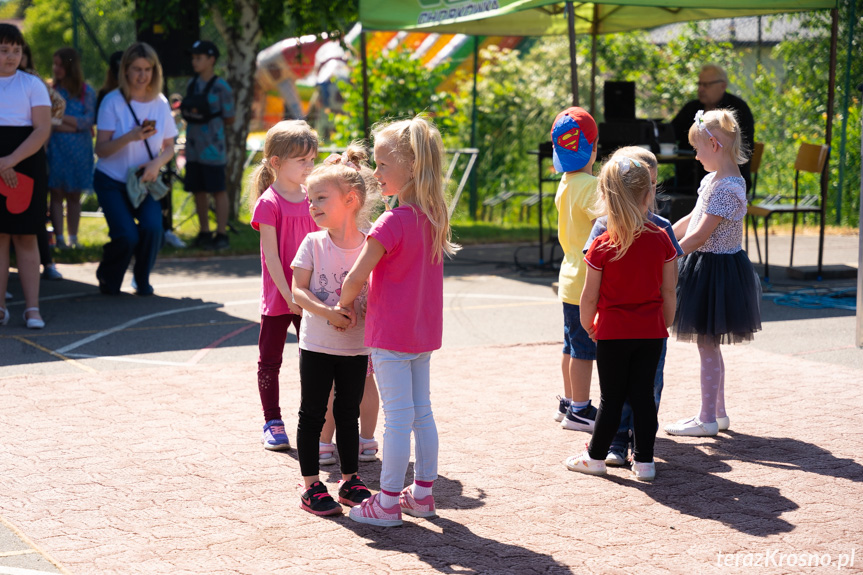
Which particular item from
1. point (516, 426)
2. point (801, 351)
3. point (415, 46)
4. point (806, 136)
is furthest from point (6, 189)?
point (415, 46)

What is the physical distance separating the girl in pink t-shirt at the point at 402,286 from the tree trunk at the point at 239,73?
9944mm

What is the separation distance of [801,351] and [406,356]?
13.2 ft

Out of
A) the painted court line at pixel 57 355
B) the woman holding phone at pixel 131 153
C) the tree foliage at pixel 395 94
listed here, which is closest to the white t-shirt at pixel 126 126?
the woman holding phone at pixel 131 153

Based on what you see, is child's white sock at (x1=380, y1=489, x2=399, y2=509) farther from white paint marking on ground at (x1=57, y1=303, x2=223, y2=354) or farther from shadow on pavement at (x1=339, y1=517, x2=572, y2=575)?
white paint marking on ground at (x1=57, y1=303, x2=223, y2=354)

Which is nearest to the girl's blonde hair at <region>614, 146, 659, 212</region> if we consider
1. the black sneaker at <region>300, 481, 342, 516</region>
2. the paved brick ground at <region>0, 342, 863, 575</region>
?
the paved brick ground at <region>0, 342, 863, 575</region>

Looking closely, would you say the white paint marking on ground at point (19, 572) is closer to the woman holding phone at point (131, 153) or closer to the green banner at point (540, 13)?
the woman holding phone at point (131, 153)

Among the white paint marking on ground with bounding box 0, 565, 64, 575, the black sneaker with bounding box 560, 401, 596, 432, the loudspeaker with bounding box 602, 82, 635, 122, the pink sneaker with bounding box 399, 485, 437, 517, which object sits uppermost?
the loudspeaker with bounding box 602, 82, 635, 122

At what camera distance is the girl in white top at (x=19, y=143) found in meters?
7.06

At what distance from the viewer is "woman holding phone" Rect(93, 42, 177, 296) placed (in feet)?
27.8

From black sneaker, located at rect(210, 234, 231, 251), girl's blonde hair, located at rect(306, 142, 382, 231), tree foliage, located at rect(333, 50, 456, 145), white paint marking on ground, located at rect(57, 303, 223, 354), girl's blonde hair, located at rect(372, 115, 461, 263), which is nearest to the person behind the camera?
girl's blonde hair, located at rect(372, 115, 461, 263)

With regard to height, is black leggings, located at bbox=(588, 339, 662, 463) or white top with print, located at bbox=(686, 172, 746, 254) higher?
white top with print, located at bbox=(686, 172, 746, 254)

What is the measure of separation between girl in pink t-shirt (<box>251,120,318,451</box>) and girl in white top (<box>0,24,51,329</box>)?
3078 millimetres

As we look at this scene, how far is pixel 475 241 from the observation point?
1298cm

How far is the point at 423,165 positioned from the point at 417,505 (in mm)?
1312
